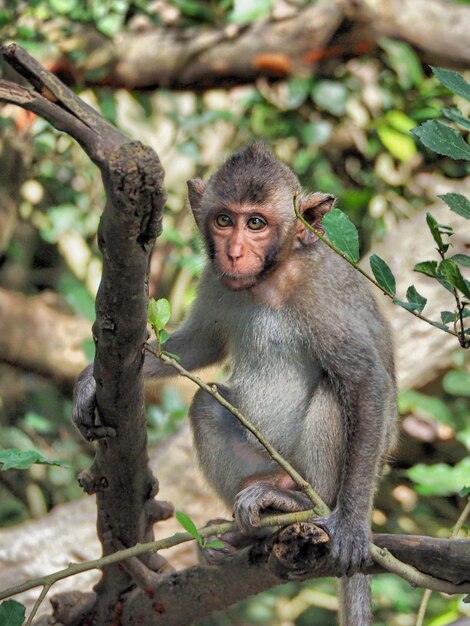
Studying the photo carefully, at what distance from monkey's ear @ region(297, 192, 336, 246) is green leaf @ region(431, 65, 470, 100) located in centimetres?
154

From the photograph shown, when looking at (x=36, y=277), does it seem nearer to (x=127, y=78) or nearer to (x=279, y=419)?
(x=127, y=78)

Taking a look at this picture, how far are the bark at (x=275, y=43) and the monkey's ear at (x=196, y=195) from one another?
13.7ft

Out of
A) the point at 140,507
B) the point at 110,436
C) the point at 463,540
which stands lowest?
the point at 140,507

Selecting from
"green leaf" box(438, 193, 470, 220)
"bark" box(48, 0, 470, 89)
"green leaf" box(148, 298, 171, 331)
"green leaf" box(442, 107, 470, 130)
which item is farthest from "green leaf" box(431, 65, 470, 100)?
"bark" box(48, 0, 470, 89)

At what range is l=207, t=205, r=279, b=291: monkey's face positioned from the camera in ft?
13.0

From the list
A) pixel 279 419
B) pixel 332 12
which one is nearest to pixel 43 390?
pixel 332 12

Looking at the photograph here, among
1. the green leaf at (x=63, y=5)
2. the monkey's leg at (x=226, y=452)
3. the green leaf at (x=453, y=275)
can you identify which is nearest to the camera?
the green leaf at (x=453, y=275)

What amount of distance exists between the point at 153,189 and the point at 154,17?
6238 mm

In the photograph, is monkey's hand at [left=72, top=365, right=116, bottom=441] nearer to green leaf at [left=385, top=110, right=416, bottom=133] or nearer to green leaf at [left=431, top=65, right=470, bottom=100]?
green leaf at [left=431, top=65, right=470, bottom=100]

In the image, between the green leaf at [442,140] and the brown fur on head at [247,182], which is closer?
the green leaf at [442,140]

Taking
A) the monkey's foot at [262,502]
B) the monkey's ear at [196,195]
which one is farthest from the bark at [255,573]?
the monkey's ear at [196,195]

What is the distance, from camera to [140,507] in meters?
3.65

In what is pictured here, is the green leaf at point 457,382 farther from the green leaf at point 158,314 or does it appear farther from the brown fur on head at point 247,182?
the green leaf at point 158,314

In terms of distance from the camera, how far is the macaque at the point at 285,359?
385 cm
